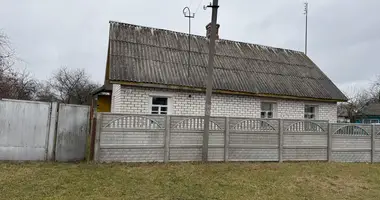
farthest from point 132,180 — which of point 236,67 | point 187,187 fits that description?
point 236,67

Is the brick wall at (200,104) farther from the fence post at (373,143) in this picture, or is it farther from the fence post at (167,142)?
the fence post at (373,143)

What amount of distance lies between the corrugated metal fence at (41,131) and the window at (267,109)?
25.0 ft

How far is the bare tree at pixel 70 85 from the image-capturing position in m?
39.6

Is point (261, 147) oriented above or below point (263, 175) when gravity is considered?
above

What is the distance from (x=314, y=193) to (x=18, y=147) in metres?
7.06

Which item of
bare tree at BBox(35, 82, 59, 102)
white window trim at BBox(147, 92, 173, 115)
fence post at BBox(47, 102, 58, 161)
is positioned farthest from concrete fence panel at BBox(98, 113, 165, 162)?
bare tree at BBox(35, 82, 59, 102)

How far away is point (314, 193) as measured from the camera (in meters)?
6.15

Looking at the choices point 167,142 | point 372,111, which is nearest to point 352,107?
point 372,111

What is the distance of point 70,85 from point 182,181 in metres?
38.8

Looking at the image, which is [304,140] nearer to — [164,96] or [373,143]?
[373,143]

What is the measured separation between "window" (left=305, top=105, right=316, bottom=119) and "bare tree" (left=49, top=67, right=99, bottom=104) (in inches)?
1233

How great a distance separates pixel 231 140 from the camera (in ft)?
28.3

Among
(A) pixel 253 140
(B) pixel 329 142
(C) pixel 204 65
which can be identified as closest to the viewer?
(A) pixel 253 140

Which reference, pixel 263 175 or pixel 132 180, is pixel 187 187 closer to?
pixel 132 180
